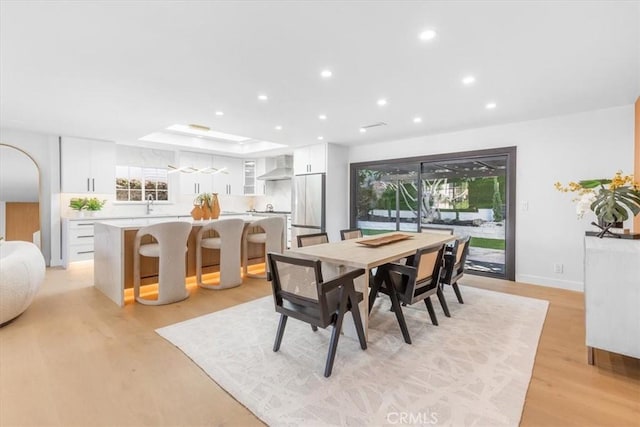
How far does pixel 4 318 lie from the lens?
273cm

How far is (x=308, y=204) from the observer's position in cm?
640

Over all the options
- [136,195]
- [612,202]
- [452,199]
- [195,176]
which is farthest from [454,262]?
[136,195]

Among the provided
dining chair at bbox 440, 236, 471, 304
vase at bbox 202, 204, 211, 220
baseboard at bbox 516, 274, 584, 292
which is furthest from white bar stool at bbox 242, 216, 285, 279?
baseboard at bbox 516, 274, 584, 292

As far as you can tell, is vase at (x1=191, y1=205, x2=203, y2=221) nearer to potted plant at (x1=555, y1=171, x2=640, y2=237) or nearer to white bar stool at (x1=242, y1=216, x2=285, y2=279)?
white bar stool at (x1=242, y1=216, x2=285, y2=279)

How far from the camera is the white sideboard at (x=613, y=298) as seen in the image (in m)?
1.97

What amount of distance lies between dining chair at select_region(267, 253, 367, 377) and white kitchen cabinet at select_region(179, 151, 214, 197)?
5.19 metres

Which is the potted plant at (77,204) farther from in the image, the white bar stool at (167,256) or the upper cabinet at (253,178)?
the upper cabinet at (253,178)

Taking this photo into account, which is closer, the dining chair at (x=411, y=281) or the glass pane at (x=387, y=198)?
the dining chair at (x=411, y=281)

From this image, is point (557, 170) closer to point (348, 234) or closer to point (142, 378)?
point (348, 234)

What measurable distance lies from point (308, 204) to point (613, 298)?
4.97 meters

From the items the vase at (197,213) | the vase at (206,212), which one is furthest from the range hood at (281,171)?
the vase at (197,213)

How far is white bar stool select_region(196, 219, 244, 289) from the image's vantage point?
13.0ft

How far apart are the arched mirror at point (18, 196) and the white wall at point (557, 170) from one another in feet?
25.5

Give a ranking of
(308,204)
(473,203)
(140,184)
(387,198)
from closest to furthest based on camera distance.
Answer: (473,203)
(387,198)
(308,204)
(140,184)
